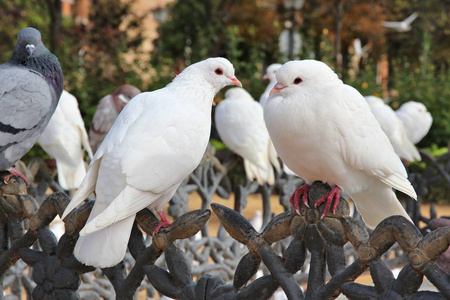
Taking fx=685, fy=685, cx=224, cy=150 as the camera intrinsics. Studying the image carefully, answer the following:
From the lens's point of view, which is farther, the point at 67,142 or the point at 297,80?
the point at 67,142

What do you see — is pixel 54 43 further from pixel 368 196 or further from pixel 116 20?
pixel 368 196

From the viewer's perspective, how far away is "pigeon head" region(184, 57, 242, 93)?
2.78 m

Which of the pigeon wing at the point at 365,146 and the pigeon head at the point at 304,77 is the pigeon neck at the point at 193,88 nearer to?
the pigeon head at the point at 304,77

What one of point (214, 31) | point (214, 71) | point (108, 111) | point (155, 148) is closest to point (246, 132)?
point (108, 111)

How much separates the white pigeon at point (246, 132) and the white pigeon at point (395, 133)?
4.12 feet

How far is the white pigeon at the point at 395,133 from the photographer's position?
6.73 metres

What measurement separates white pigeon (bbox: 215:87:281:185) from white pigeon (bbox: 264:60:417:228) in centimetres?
293

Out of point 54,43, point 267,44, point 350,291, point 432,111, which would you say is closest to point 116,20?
point 54,43

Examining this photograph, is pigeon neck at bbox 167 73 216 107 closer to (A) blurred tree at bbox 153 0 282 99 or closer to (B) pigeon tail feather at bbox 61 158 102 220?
(B) pigeon tail feather at bbox 61 158 102 220

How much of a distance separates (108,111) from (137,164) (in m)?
3.82

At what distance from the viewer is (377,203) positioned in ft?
9.08

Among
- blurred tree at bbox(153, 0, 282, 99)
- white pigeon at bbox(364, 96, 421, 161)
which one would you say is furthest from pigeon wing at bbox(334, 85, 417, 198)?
blurred tree at bbox(153, 0, 282, 99)

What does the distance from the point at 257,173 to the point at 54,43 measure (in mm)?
7684

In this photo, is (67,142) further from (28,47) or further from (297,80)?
(297,80)
